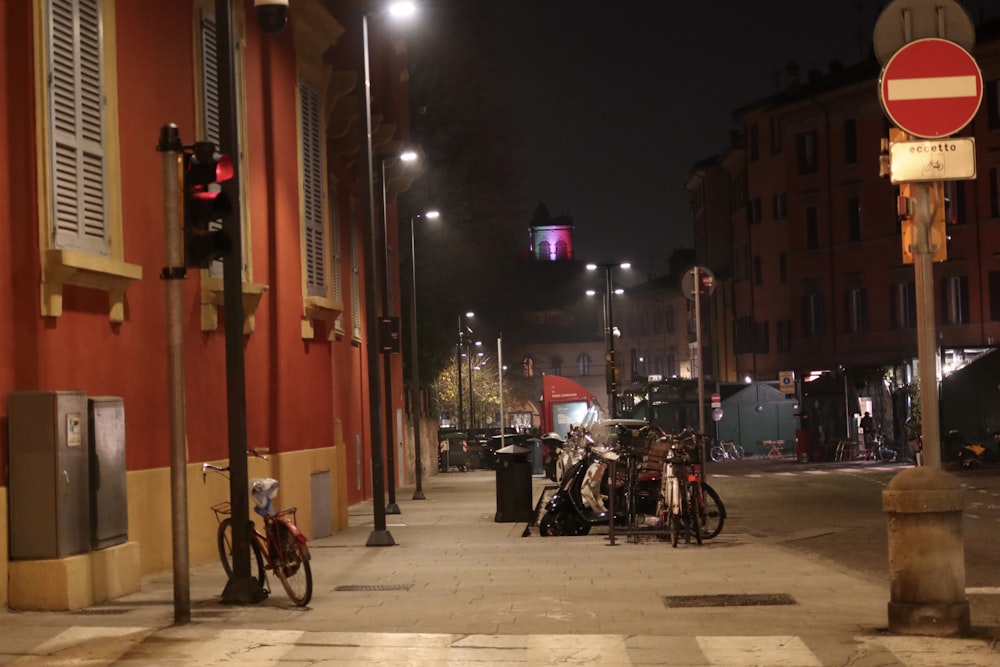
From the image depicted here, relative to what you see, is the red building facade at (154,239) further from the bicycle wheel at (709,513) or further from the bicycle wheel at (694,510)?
the bicycle wheel at (709,513)

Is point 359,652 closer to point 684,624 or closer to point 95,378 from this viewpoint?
point 684,624

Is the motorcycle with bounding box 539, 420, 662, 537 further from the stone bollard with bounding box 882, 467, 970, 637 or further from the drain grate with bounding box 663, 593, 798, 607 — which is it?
the stone bollard with bounding box 882, 467, 970, 637

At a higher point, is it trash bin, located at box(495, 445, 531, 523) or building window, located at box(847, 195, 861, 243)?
building window, located at box(847, 195, 861, 243)

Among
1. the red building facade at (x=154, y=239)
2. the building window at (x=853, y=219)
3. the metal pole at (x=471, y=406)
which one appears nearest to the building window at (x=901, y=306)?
the building window at (x=853, y=219)

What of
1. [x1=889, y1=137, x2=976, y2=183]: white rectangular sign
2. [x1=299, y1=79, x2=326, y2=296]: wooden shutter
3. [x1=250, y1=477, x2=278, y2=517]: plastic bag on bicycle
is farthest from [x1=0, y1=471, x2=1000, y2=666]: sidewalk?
[x1=299, y1=79, x2=326, y2=296]: wooden shutter

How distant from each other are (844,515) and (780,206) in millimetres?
45750

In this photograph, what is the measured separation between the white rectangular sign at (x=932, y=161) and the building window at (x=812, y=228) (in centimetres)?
5618

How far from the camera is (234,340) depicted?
12.4m

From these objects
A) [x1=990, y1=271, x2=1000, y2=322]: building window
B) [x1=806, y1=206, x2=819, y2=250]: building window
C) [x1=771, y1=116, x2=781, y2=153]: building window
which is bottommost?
[x1=990, y1=271, x2=1000, y2=322]: building window

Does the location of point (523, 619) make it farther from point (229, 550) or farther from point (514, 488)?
point (514, 488)

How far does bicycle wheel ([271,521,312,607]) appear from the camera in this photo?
1197 centimetres

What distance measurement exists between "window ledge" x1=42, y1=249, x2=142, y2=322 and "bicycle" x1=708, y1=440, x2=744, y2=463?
46.0 m

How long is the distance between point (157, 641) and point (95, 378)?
13.2ft

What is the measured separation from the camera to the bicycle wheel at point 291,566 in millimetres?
11969
